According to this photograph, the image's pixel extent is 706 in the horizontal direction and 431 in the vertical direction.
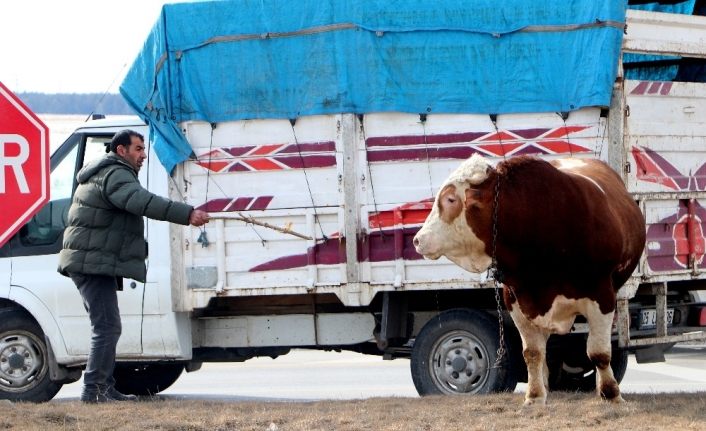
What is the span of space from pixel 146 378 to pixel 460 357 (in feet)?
12.1

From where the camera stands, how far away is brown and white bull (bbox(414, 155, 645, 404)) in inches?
327

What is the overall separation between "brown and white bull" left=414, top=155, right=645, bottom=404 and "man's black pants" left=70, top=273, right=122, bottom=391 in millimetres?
2672

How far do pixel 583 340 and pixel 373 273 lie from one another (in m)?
1.76

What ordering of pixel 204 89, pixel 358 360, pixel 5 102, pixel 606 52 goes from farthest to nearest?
pixel 358 360 < pixel 204 89 < pixel 606 52 < pixel 5 102

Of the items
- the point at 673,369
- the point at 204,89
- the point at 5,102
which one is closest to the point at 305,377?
the point at 673,369

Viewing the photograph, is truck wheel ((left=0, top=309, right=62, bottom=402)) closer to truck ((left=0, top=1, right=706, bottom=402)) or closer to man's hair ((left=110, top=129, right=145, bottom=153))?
truck ((left=0, top=1, right=706, bottom=402))

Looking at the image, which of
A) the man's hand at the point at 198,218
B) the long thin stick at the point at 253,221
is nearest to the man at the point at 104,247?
the man's hand at the point at 198,218

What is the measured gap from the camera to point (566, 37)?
1006 centimetres

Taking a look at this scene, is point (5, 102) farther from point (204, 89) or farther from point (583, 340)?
point (583, 340)

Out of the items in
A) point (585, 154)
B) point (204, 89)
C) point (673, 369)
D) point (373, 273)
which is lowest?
point (673, 369)

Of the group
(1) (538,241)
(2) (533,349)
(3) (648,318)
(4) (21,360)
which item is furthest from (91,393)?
(3) (648,318)

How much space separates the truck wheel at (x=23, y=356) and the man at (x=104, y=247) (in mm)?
1526

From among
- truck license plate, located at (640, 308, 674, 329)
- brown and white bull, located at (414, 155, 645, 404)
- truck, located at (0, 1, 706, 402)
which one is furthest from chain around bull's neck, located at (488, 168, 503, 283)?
truck license plate, located at (640, 308, 674, 329)

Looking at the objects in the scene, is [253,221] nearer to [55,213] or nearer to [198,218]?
[198,218]
